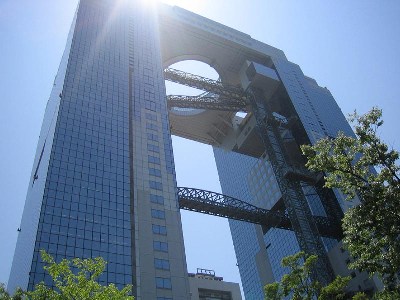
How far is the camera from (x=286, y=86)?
89125mm

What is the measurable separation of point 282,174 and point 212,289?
21.9 m

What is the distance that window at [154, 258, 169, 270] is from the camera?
50506 mm

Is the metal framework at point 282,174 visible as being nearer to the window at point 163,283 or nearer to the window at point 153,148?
the window at point 153,148

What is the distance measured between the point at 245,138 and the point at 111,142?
4193 centimetres

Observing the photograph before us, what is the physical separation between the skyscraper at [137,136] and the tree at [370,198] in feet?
101

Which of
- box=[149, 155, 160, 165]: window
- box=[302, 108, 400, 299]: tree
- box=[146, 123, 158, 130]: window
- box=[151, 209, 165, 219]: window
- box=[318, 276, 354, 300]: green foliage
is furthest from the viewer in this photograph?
box=[146, 123, 158, 130]: window

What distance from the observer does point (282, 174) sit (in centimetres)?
7381

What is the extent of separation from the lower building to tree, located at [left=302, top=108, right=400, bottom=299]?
5339 cm

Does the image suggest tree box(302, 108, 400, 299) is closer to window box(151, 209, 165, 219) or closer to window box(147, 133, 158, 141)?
window box(151, 209, 165, 219)

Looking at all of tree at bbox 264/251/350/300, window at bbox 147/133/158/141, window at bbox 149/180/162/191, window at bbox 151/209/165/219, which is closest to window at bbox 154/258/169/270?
window at bbox 151/209/165/219

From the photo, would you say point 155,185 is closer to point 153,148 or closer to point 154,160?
point 154,160

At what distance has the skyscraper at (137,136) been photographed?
49.6 meters

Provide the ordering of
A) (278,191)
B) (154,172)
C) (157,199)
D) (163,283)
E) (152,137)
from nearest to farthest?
(163,283) < (157,199) < (154,172) < (152,137) < (278,191)

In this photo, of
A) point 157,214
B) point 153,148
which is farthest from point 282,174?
point 157,214
